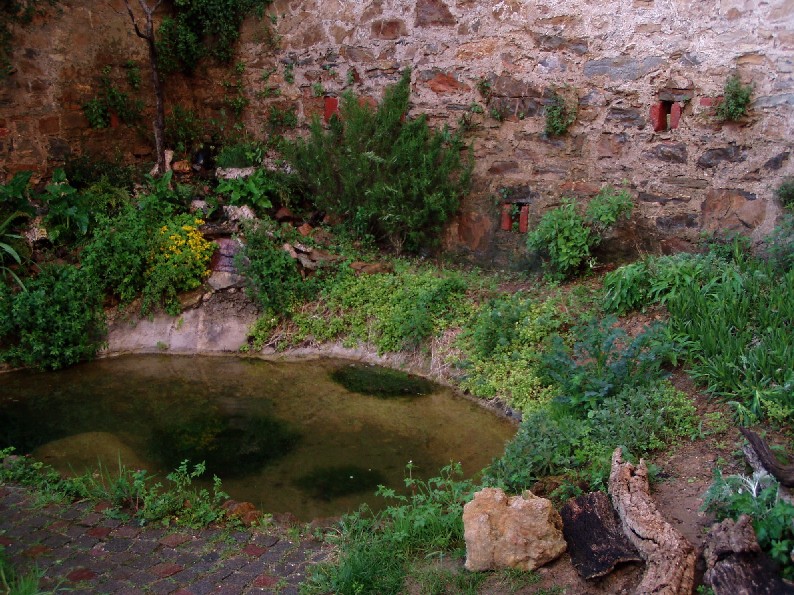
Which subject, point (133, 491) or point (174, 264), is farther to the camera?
point (174, 264)

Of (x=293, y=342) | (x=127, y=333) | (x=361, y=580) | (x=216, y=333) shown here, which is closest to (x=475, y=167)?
(x=293, y=342)

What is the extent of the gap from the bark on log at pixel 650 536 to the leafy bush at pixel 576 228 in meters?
3.13

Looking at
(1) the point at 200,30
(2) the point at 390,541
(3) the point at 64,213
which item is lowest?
(2) the point at 390,541

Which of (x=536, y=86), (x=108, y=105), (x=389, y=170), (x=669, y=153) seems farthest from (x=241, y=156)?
(x=669, y=153)

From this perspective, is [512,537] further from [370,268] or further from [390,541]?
[370,268]

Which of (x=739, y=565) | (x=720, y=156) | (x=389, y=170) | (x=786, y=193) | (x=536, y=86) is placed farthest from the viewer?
(x=389, y=170)

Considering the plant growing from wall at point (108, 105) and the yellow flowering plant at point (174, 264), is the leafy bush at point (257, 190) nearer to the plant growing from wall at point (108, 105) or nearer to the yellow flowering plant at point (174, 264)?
the yellow flowering plant at point (174, 264)

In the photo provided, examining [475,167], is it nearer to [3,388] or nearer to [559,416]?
[559,416]

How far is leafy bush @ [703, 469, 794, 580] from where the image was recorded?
301cm

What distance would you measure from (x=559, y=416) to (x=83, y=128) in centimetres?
607

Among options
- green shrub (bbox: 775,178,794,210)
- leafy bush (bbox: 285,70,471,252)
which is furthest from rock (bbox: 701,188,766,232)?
leafy bush (bbox: 285,70,471,252)

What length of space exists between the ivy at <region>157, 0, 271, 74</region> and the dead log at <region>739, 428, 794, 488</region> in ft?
22.7

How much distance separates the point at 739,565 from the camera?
2.99 metres

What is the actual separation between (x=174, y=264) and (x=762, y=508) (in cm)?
541
